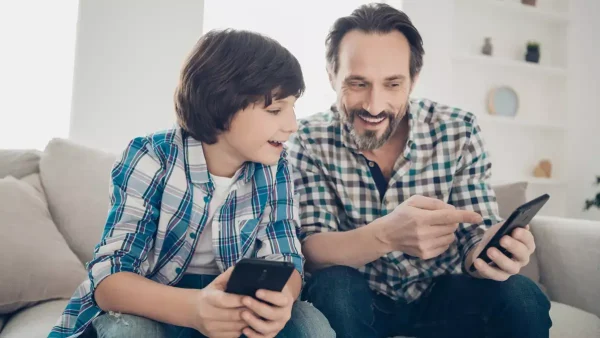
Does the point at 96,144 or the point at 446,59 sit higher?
the point at 446,59

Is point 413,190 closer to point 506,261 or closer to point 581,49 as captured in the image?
point 506,261

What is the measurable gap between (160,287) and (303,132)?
0.65m

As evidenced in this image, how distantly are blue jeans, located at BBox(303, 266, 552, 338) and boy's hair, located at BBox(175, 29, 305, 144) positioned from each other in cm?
42

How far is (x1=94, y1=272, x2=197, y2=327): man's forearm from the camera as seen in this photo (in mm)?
926

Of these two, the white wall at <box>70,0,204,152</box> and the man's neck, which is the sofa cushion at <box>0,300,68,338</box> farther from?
the white wall at <box>70,0,204,152</box>

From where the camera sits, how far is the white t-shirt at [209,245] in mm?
1140

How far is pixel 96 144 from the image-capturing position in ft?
8.11

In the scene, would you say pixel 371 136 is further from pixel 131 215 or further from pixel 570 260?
pixel 570 260

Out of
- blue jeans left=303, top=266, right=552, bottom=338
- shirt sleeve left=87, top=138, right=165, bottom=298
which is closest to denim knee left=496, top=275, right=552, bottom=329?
blue jeans left=303, top=266, right=552, bottom=338

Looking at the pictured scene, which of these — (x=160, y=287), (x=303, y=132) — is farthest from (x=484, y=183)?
(x=160, y=287)

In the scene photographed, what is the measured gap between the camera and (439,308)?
4.07ft

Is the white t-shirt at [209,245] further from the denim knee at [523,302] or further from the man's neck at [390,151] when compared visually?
the denim knee at [523,302]

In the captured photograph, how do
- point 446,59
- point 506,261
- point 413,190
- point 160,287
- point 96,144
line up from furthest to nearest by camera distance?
point 446,59 → point 96,144 → point 413,190 → point 506,261 → point 160,287

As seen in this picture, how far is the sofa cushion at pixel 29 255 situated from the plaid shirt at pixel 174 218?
42 cm
